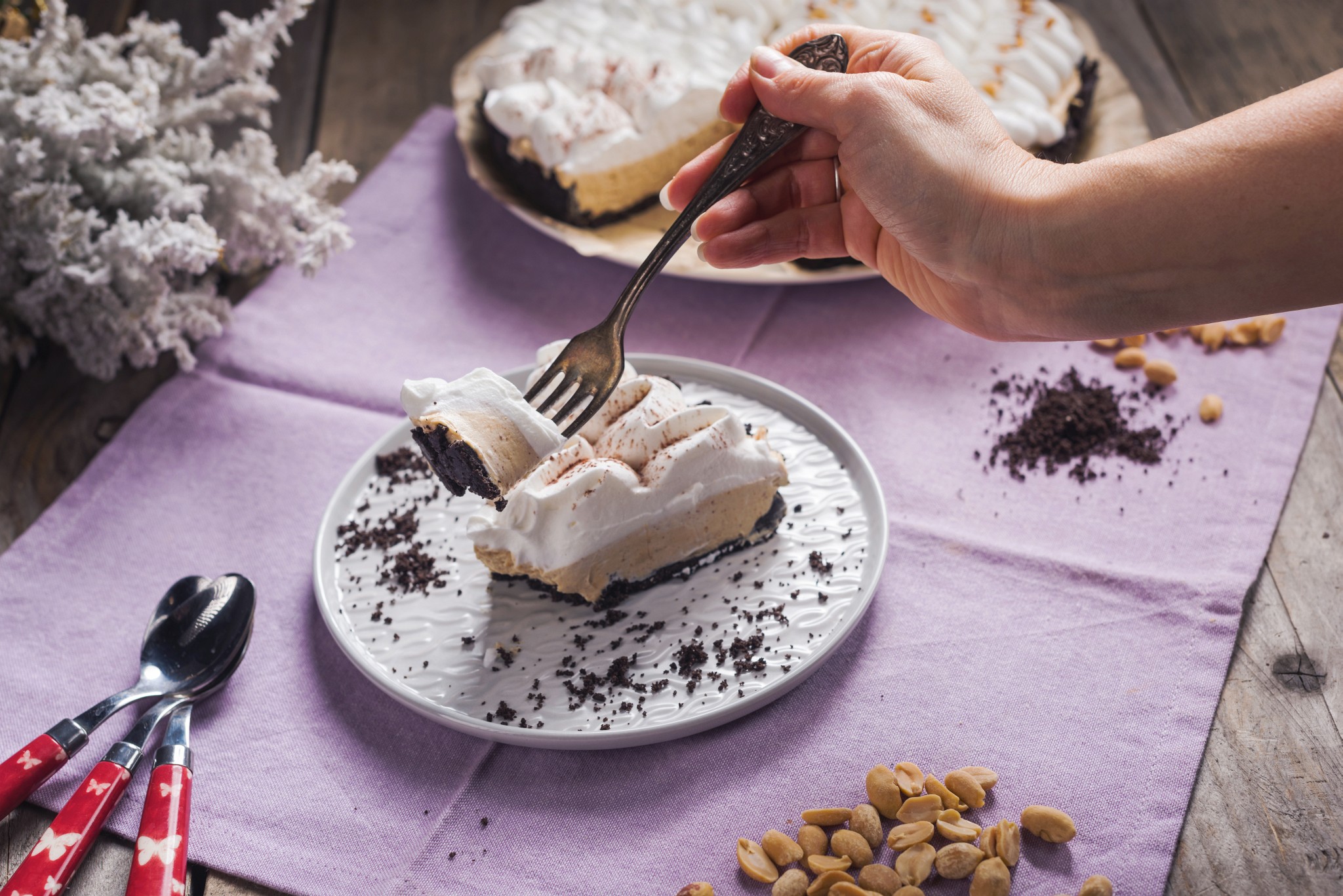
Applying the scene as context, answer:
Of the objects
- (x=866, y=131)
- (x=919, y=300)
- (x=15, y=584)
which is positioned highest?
(x=866, y=131)

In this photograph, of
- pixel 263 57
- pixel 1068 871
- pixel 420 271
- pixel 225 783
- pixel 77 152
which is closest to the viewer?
pixel 1068 871

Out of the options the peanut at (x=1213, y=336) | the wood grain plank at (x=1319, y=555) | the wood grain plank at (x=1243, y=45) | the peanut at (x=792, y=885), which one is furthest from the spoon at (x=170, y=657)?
the wood grain plank at (x=1243, y=45)

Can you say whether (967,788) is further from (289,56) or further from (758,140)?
(289,56)

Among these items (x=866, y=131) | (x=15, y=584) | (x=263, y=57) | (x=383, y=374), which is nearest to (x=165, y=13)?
(x=263, y=57)

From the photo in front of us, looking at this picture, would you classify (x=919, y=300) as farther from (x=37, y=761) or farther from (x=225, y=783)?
(x=37, y=761)

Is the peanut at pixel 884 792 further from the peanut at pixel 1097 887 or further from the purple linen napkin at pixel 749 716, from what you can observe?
the peanut at pixel 1097 887

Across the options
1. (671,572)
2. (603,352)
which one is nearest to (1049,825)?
(671,572)
